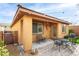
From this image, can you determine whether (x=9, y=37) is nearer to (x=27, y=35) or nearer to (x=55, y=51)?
(x=27, y=35)

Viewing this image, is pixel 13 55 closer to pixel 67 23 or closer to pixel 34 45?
pixel 34 45

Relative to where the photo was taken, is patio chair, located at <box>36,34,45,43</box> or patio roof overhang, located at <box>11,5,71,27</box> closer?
patio roof overhang, located at <box>11,5,71,27</box>

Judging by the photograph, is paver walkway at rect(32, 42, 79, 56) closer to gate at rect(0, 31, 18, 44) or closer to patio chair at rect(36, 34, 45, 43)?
patio chair at rect(36, 34, 45, 43)

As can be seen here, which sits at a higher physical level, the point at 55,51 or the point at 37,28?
the point at 37,28

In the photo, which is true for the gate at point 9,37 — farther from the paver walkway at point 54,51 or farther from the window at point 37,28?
the paver walkway at point 54,51

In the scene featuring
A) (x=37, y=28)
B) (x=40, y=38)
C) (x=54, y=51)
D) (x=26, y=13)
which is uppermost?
(x=26, y=13)

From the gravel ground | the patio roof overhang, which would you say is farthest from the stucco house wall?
the gravel ground

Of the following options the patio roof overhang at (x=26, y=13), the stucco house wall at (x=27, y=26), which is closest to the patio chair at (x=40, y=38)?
the stucco house wall at (x=27, y=26)

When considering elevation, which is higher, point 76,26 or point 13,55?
point 76,26

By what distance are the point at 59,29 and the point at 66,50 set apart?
1.49ft

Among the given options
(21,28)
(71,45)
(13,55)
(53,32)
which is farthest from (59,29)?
(13,55)

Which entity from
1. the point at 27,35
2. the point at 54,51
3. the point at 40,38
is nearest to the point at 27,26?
the point at 27,35

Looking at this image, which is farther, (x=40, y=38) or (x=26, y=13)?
(x=40, y=38)

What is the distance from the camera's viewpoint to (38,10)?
3.80 metres
